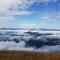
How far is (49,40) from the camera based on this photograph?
1.99m

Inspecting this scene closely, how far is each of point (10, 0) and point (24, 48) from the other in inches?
20.7

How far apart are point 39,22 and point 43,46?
0.81ft

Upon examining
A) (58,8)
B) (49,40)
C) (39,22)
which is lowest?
(49,40)

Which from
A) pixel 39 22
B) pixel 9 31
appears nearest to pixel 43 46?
pixel 39 22

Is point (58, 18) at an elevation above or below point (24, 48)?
above

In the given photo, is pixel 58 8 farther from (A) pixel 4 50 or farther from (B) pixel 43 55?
(A) pixel 4 50

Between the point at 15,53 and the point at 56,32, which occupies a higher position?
the point at 56,32

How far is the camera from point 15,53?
6.22 feet

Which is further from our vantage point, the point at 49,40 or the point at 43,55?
the point at 49,40

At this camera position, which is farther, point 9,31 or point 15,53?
point 9,31

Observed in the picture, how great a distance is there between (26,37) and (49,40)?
23 centimetres

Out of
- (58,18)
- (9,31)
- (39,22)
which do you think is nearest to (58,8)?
(58,18)

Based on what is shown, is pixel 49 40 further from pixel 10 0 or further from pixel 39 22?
pixel 10 0

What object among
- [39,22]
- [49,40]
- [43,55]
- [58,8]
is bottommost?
[43,55]
